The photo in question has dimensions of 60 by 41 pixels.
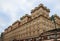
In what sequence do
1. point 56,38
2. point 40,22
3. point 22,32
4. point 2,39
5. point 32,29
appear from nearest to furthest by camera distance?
point 56,38, point 40,22, point 32,29, point 22,32, point 2,39

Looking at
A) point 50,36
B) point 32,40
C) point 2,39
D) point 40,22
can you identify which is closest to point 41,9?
point 40,22

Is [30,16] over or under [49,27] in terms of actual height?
over

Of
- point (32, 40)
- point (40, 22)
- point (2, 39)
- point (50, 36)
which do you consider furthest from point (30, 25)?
point (2, 39)

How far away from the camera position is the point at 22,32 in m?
84.4

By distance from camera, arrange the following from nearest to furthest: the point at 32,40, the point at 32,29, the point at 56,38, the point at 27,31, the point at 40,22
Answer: the point at 56,38
the point at 32,40
the point at 40,22
the point at 32,29
the point at 27,31

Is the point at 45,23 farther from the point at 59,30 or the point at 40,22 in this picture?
the point at 59,30

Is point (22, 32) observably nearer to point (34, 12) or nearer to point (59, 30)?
point (34, 12)

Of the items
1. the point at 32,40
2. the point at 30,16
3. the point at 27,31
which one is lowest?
the point at 32,40

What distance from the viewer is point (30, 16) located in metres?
85.2

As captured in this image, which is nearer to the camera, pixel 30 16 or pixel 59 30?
pixel 59 30

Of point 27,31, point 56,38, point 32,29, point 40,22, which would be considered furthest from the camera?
point 27,31

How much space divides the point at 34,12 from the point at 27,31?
1091 cm

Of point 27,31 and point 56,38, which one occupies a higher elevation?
point 27,31

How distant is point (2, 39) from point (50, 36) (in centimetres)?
9183
